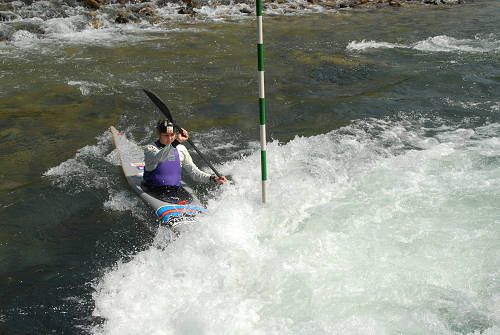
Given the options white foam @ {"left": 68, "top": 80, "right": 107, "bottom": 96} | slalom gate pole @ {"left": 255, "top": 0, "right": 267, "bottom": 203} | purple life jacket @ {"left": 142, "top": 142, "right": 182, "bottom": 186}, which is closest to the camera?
slalom gate pole @ {"left": 255, "top": 0, "right": 267, "bottom": 203}

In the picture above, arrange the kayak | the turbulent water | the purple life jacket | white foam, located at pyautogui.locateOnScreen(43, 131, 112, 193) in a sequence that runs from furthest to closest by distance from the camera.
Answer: white foam, located at pyautogui.locateOnScreen(43, 131, 112, 193)
the purple life jacket
the kayak
the turbulent water

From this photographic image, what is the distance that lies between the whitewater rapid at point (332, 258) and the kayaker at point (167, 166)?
339 millimetres

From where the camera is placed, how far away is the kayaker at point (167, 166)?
4645 millimetres

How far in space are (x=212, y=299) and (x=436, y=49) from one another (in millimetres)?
10447

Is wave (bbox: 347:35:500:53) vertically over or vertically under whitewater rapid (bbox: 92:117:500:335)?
over

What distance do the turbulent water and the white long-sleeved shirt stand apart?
1.05 ft

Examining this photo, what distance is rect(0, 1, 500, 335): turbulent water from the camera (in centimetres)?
342

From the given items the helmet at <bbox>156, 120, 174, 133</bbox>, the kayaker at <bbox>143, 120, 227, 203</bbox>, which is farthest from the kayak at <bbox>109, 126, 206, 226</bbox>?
the helmet at <bbox>156, 120, 174, 133</bbox>

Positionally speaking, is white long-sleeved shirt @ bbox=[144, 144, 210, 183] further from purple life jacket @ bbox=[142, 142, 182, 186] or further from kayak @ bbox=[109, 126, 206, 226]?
kayak @ bbox=[109, 126, 206, 226]

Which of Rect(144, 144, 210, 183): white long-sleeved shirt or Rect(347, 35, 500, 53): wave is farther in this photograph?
Rect(347, 35, 500, 53): wave

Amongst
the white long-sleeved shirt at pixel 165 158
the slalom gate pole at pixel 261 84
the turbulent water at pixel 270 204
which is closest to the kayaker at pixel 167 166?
the white long-sleeved shirt at pixel 165 158

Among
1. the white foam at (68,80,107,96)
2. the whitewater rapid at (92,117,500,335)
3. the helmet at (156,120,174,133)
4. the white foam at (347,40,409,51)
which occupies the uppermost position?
the white foam at (347,40,409,51)

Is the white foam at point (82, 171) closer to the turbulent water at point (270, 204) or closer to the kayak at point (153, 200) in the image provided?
the turbulent water at point (270, 204)

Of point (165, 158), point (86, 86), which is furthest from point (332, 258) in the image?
point (86, 86)
